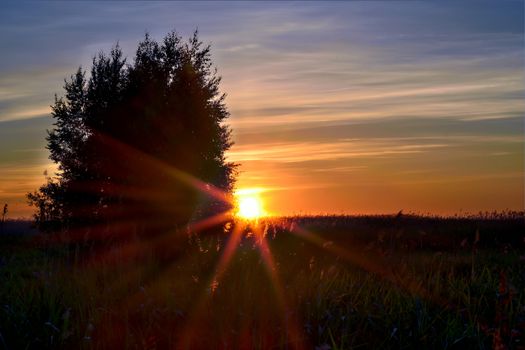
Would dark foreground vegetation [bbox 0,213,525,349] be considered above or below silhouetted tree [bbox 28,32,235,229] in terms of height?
below

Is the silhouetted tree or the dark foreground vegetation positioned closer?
the dark foreground vegetation

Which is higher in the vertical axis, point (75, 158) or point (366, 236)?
point (75, 158)

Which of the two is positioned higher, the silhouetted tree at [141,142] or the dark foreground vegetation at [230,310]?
the silhouetted tree at [141,142]

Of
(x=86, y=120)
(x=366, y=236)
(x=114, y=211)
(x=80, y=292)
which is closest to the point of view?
(x=80, y=292)

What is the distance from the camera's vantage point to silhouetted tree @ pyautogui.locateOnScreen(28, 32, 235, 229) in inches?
1156

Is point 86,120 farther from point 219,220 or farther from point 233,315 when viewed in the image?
point 233,315

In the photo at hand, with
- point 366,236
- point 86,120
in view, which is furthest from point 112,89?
point 366,236

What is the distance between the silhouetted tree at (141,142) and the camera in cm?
2938

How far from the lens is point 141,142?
29.6 meters

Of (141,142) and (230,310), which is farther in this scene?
(141,142)

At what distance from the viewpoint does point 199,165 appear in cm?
3073

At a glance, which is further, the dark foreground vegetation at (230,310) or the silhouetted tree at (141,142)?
the silhouetted tree at (141,142)

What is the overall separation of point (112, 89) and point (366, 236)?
16123 millimetres

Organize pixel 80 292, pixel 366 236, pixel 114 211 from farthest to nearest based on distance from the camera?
pixel 114 211 → pixel 366 236 → pixel 80 292
